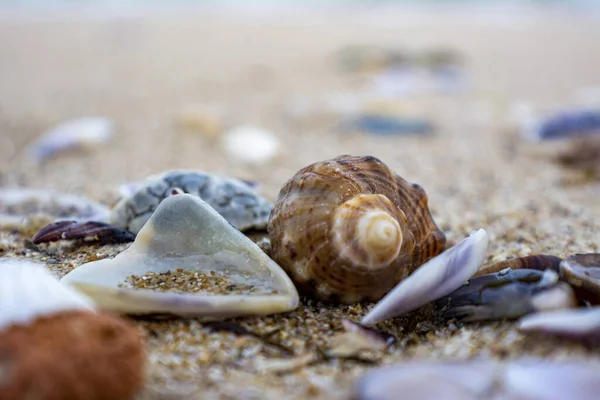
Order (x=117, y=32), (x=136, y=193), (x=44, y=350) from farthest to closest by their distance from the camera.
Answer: (x=117, y=32)
(x=136, y=193)
(x=44, y=350)

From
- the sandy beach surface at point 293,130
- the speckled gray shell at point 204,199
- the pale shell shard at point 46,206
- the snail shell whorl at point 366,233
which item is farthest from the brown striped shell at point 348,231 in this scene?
the pale shell shard at point 46,206

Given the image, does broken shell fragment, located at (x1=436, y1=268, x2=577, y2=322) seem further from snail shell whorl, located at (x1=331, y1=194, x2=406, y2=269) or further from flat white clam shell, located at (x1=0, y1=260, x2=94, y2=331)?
flat white clam shell, located at (x1=0, y1=260, x2=94, y2=331)

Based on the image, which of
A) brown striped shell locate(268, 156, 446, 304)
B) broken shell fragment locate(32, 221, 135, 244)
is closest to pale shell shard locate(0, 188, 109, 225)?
broken shell fragment locate(32, 221, 135, 244)

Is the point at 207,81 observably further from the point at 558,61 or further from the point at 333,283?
the point at 333,283

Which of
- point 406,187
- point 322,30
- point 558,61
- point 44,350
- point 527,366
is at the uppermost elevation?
point 322,30

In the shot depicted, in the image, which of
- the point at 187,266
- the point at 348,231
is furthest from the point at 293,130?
the point at 348,231

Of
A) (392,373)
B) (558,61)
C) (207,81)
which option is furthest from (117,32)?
(392,373)

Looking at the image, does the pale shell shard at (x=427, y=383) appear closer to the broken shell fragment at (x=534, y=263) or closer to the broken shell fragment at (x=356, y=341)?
the broken shell fragment at (x=356, y=341)
